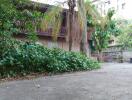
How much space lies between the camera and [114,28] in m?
29.4

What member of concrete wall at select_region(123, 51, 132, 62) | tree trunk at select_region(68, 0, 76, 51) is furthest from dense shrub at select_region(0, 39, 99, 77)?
concrete wall at select_region(123, 51, 132, 62)

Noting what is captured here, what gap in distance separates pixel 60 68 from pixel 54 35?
18.4ft

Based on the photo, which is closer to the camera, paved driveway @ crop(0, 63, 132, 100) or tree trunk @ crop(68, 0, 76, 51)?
paved driveway @ crop(0, 63, 132, 100)

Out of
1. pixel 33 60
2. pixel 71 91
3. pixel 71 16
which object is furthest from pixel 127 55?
pixel 71 91

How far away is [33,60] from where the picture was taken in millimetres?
13812

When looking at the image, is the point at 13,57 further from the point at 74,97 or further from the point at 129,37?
the point at 129,37

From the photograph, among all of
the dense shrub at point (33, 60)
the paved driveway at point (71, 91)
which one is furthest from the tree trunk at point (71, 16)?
the paved driveway at point (71, 91)

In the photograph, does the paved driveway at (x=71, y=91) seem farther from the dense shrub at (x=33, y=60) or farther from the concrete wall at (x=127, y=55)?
the concrete wall at (x=127, y=55)

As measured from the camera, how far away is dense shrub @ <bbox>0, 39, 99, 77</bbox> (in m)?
13.0

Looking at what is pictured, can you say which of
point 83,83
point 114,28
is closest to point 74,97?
point 83,83

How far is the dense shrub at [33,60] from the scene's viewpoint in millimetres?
13025

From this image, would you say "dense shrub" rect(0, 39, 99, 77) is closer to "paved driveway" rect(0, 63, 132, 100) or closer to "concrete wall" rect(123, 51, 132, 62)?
"paved driveway" rect(0, 63, 132, 100)

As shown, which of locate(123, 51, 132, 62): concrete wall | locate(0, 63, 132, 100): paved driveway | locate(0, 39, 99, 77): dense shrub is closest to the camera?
locate(0, 63, 132, 100): paved driveway

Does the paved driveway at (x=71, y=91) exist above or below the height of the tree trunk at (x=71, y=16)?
below
